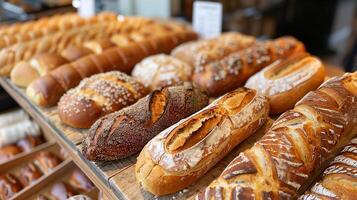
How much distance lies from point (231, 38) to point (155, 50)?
0.53 metres

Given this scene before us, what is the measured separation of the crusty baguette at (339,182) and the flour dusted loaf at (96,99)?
0.90m

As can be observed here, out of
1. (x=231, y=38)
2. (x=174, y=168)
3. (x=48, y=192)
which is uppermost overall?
(x=231, y=38)

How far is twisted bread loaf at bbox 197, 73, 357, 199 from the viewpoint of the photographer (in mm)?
929

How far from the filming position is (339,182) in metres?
0.94

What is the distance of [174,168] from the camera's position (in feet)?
3.43

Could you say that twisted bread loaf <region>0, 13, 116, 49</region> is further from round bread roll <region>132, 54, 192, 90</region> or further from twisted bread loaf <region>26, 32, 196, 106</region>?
round bread roll <region>132, 54, 192, 90</region>

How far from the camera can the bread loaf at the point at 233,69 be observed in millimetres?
1660

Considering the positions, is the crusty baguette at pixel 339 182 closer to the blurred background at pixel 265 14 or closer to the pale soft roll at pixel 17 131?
the pale soft roll at pixel 17 131

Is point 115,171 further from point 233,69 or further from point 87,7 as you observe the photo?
point 87,7

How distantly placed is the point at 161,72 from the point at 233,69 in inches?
15.6

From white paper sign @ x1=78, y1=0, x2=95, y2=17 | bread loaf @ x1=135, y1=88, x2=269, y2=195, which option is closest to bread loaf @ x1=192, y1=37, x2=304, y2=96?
bread loaf @ x1=135, y1=88, x2=269, y2=195

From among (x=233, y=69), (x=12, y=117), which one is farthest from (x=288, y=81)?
(x=12, y=117)

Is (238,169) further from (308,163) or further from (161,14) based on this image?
(161,14)

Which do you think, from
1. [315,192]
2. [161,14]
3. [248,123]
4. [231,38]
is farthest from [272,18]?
[315,192]
